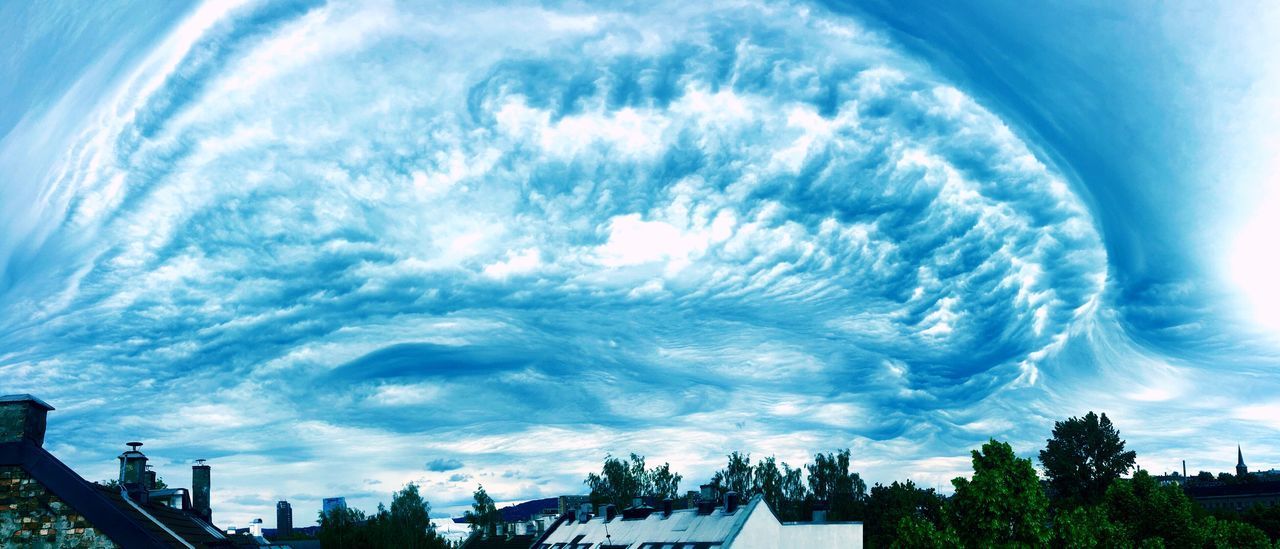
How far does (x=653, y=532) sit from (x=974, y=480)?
125 ft

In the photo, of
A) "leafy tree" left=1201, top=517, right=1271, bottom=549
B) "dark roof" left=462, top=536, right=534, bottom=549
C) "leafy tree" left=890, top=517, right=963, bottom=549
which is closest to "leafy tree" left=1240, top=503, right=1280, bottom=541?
"leafy tree" left=1201, top=517, right=1271, bottom=549

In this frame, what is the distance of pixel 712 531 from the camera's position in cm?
6544

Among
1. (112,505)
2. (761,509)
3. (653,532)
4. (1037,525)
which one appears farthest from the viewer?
(653,532)

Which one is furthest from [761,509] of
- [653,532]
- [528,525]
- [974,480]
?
[528,525]

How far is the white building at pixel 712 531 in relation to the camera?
64188 mm

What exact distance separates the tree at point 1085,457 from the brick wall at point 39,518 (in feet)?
455

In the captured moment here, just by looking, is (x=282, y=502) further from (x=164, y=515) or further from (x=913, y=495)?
(x=913, y=495)

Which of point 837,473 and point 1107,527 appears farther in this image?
point 837,473

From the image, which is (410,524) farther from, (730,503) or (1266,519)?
(1266,519)

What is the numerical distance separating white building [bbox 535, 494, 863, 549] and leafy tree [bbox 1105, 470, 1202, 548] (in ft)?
67.2

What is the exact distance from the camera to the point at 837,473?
472ft

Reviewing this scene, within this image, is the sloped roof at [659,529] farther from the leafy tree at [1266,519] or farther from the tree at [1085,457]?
the tree at [1085,457]

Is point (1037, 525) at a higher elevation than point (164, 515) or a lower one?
lower

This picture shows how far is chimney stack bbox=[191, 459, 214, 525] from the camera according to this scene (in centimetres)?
3869
